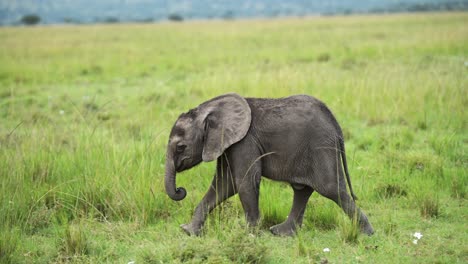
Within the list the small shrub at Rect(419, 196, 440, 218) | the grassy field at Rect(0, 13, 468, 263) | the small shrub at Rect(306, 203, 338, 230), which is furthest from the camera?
the small shrub at Rect(419, 196, 440, 218)

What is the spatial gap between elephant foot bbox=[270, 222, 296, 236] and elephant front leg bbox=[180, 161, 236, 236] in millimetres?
537

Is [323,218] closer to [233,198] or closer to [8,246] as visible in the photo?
[233,198]

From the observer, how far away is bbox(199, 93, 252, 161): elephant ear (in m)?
4.99

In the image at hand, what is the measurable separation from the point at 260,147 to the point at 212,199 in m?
0.66

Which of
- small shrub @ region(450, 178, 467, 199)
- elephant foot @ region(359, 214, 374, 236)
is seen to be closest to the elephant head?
elephant foot @ region(359, 214, 374, 236)

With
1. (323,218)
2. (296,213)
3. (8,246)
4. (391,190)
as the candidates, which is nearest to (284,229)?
(296,213)

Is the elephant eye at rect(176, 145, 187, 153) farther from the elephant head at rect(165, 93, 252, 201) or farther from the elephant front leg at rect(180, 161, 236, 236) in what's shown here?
the elephant front leg at rect(180, 161, 236, 236)

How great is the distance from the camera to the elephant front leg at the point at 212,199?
5.18m

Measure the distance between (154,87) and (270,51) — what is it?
787cm

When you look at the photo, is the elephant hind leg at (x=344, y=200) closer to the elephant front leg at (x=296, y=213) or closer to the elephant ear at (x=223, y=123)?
the elephant front leg at (x=296, y=213)

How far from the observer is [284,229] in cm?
532

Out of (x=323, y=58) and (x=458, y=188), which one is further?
(x=323, y=58)

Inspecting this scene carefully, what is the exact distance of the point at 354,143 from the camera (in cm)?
857

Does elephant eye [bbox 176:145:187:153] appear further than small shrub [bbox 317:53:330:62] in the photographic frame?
No
